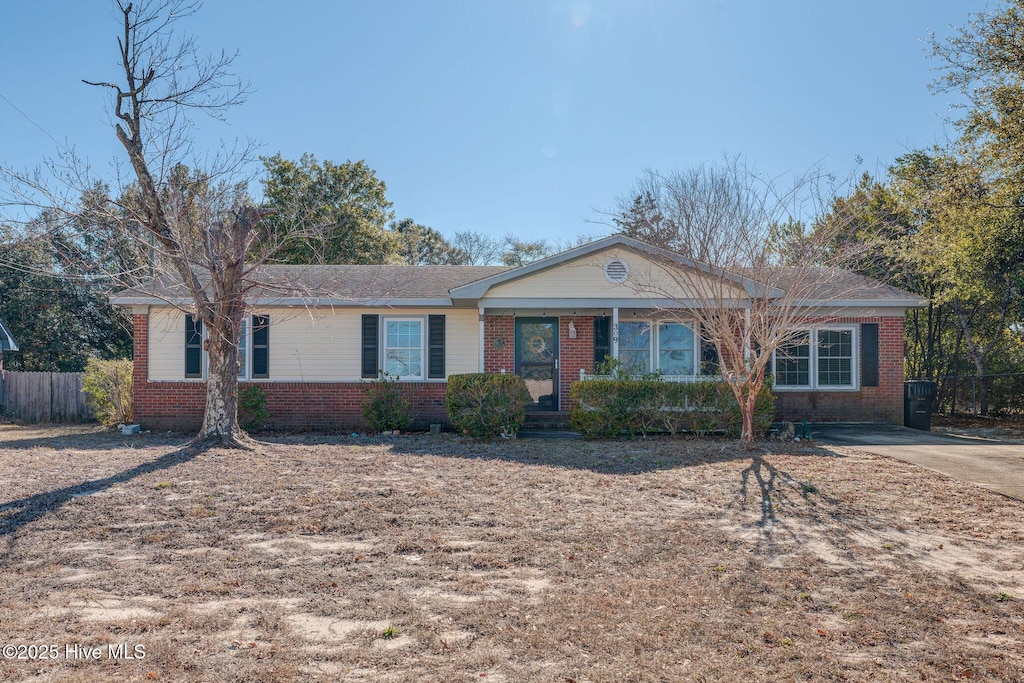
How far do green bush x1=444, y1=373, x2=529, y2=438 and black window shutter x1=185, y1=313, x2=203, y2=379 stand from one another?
591 cm

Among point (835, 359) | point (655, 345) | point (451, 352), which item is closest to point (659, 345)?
point (655, 345)

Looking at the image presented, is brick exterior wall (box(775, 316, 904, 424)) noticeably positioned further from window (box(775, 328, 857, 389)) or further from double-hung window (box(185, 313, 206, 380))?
double-hung window (box(185, 313, 206, 380))

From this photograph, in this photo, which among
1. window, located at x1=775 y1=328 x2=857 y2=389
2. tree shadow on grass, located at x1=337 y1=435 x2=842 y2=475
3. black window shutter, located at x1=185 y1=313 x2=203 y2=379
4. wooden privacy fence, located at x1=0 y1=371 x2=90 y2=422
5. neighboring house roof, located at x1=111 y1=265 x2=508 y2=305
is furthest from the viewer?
wooden privacy fence, located at x1=0 y1=371 x2=90 y2=422

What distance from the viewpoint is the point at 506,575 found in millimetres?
4945

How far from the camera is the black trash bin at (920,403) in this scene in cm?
1442

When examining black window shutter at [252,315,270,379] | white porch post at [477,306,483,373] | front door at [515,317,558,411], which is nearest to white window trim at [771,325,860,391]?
front door at [515,317,558,411]

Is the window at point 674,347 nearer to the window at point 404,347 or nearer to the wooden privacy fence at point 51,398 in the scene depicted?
the window at point 404,347

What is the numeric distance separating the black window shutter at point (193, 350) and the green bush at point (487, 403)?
19.4 feet

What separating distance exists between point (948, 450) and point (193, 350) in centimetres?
1412

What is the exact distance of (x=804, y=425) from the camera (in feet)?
41.5

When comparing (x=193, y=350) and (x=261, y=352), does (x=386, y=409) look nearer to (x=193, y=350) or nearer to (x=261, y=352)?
(x=261, y=352)

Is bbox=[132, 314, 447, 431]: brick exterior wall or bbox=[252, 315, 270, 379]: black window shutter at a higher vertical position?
bbox=[252, 315, 270, 379]: black window shutter

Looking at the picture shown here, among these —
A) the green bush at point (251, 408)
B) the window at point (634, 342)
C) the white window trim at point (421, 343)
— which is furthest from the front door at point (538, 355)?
the green bush at point (251, 408)

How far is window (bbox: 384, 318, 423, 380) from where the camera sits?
1492cm
